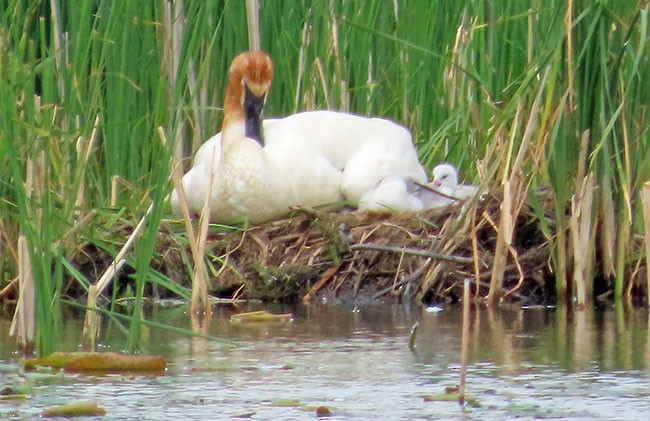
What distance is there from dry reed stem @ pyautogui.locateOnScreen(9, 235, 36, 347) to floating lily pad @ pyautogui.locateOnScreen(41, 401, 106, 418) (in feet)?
2.82

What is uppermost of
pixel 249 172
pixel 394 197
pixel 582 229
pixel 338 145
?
pixel 338 145

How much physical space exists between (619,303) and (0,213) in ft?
7.83

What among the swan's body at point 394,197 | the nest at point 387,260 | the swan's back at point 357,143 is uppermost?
the swan's back at point 357,143

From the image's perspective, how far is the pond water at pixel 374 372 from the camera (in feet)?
12.6

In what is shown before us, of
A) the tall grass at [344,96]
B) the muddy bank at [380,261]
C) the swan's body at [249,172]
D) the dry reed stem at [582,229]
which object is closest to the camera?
the tall grass at [344,96]

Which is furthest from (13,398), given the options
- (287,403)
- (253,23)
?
(253,23)

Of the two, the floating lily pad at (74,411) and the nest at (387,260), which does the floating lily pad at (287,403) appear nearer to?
the floating lily pad at (74,411)

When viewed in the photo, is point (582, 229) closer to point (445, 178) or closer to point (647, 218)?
point (647, 218)

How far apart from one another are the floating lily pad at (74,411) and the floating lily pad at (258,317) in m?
2.21

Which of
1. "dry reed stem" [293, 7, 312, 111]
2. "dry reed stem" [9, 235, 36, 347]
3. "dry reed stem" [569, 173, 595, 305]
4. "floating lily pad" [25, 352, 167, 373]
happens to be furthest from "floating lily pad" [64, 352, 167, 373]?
"dry reed stem" [293, 7, 312, 111]

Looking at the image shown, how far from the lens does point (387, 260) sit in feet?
23.3

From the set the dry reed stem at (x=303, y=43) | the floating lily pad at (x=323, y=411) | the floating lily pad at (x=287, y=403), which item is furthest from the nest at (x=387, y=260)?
the floating lily pad at (x=323, y=411)

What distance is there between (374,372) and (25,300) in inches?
39.3

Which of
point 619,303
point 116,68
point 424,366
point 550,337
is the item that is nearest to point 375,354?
point 424,366
